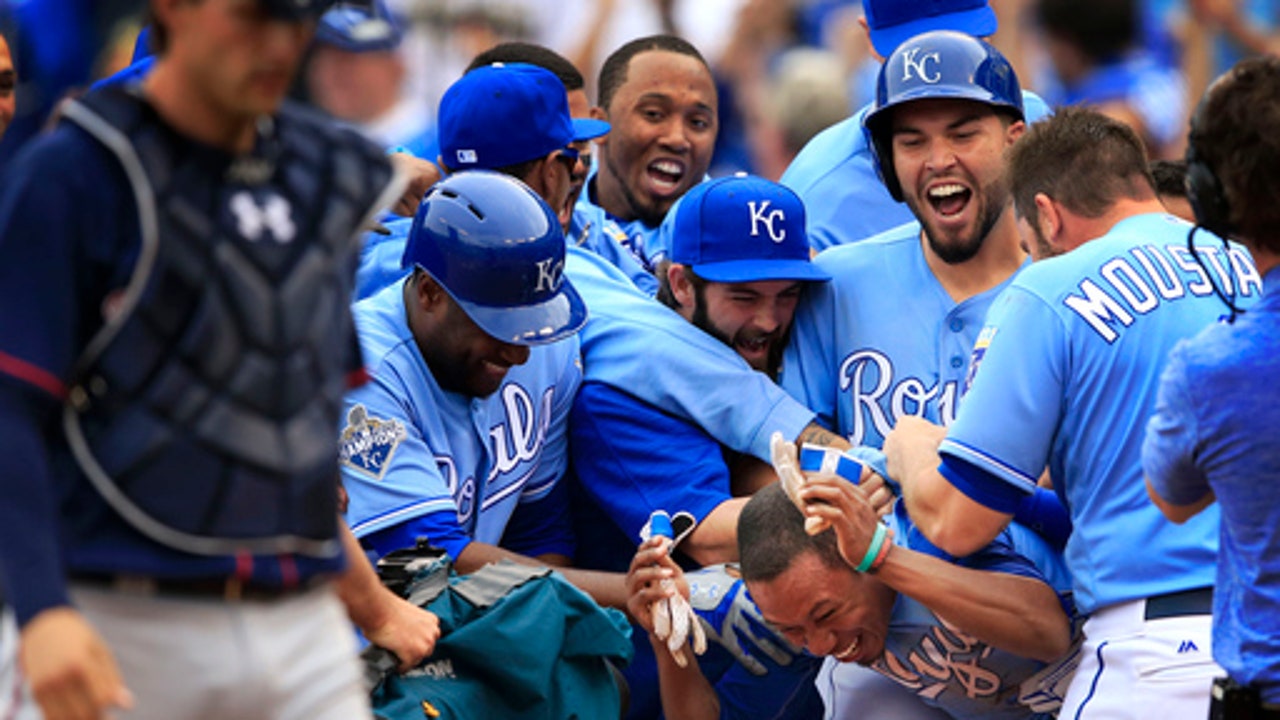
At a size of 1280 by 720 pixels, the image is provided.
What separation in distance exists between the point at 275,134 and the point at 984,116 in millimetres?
2776

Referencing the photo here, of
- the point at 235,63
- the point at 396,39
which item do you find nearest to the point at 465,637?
the point at 235,63

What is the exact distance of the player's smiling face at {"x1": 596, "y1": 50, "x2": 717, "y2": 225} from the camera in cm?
643

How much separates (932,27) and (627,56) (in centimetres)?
117

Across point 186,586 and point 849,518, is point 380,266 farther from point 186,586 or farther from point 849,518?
point 186,586

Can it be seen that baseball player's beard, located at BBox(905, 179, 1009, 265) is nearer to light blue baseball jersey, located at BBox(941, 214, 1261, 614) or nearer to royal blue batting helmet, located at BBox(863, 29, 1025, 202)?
royal blue batting helmet, located at BBox(863, 29, 1025, 202)

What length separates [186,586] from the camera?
107 inches

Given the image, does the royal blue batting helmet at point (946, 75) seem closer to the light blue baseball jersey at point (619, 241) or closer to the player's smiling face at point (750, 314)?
the player's smiling face at point (750, 314)

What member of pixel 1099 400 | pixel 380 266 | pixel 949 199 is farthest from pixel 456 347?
pixel 1099 400

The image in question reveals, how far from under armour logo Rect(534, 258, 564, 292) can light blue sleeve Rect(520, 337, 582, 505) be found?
0.49m

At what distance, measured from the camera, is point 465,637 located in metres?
4.26

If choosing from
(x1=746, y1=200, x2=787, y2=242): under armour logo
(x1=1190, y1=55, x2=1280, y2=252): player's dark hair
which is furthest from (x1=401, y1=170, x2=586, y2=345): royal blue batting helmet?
(x1=1190, y1=55, x2=1280, y2=252): player's dark hair

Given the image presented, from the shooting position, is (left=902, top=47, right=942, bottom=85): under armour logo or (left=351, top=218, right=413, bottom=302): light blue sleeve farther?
(left=351, top=218, right=413, bottom=302): light blue sleeve

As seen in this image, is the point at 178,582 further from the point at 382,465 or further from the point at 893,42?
the point at 893,42

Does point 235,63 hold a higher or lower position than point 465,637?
higher
